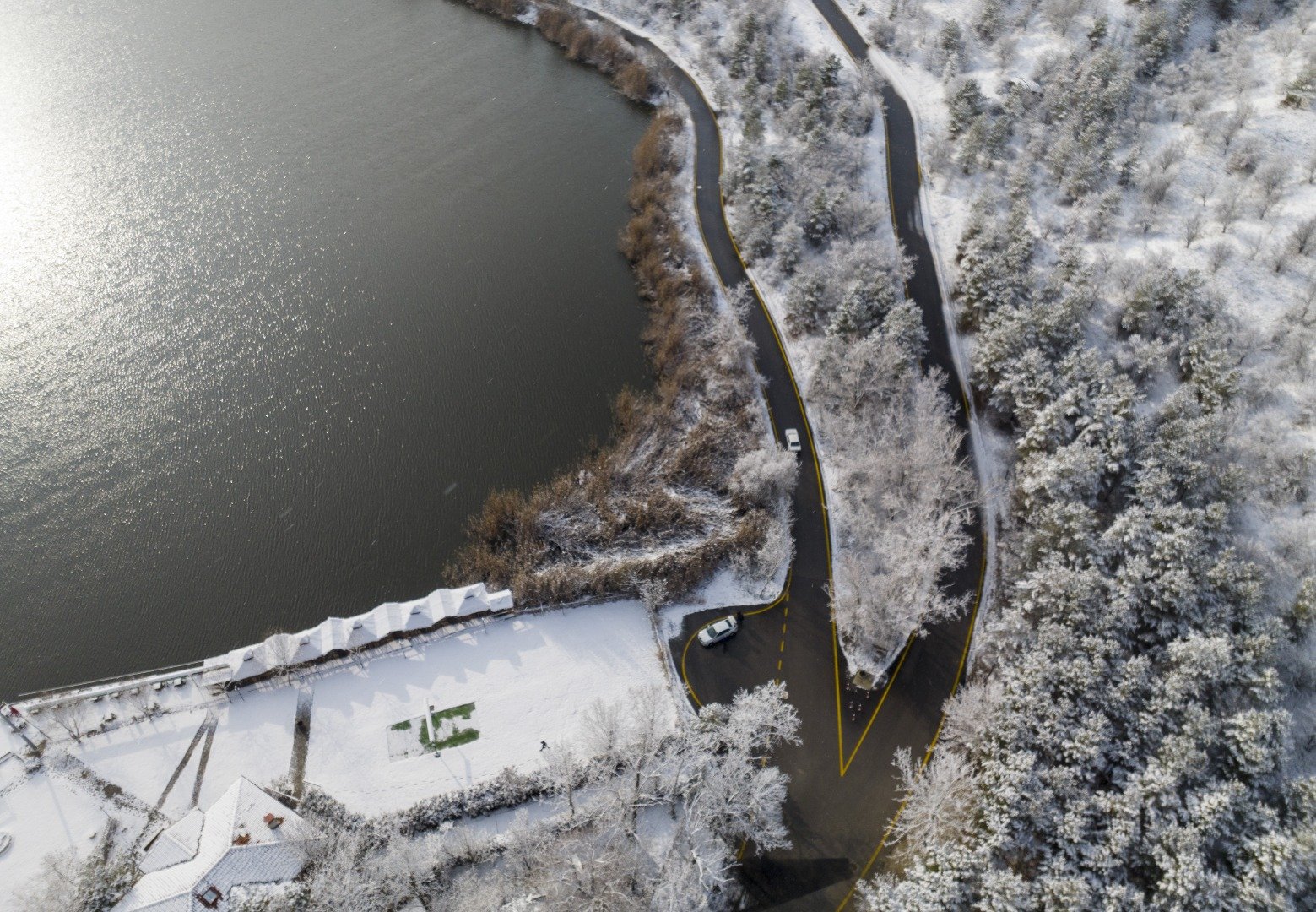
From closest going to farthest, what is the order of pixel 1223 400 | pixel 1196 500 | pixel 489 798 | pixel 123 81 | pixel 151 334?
pixel 489 798, pixel 1196 500, pixel 1223 400, pixel 151 334, pixel 123 81

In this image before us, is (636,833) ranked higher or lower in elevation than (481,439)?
lower

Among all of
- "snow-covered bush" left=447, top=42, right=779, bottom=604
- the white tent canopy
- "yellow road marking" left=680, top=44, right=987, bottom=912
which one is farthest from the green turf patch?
"yellow road marking" left=680, top=44, right=987, bottom=912

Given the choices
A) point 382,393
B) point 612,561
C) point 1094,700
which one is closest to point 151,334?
point 382,393

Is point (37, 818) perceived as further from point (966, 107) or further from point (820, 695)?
point (966, 107)

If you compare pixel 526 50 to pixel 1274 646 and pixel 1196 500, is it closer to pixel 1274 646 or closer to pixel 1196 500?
pixel 1196 500

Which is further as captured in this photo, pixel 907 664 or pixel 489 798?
pixel 907 664

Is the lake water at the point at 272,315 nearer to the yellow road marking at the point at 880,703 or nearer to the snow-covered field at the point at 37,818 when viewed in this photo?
the snow-covered field at the point at 37,818

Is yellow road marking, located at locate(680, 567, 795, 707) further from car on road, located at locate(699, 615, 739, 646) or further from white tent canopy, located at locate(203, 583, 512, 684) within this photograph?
white tent canopy, located at locate(203, 583, 512, 684)
